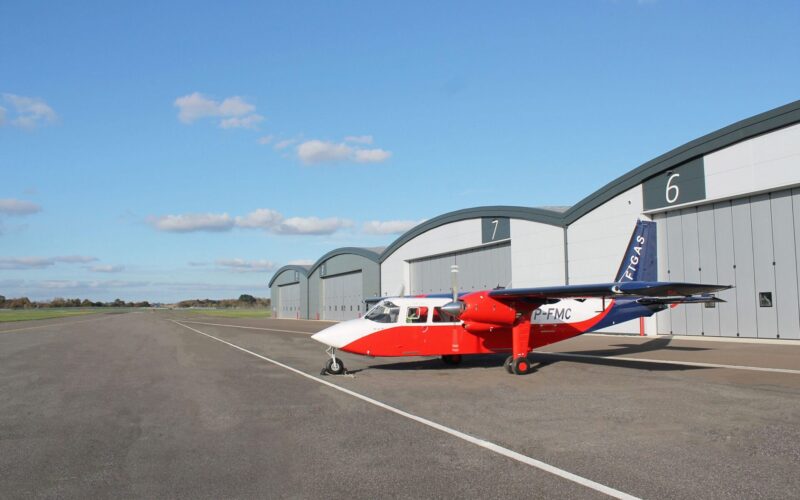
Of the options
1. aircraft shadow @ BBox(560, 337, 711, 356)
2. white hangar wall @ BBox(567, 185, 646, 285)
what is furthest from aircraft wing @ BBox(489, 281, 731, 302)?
white hangar wall @ BBox(567, 185, 646, 285)

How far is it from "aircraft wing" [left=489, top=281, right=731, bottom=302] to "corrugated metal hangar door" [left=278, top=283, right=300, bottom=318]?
7305 centimetres

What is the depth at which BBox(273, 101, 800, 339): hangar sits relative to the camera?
25.3m

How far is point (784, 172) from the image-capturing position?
81.6 ft

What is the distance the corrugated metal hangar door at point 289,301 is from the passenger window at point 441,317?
71.7 metres

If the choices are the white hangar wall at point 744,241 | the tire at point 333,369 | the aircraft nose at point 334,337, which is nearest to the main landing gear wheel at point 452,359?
the tire at point 333,369

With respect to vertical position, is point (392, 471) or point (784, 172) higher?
point (784, 172)

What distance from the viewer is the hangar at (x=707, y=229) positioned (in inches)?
997

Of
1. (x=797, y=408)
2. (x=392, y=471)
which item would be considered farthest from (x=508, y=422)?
(x=797, y=408)

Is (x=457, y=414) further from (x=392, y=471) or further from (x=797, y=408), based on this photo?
(x=797, y=408)

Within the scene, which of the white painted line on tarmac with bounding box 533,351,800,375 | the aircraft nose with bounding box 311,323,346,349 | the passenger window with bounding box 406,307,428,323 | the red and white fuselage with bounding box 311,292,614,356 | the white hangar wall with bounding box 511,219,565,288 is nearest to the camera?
the white painted line on tarmac with bounding box 533,351,800,375

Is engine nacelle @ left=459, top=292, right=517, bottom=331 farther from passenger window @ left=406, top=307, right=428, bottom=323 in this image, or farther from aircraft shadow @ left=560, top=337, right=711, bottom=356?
aircraft shadow @ left=560, top=337, right=711, bottom=356

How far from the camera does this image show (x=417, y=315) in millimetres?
17422

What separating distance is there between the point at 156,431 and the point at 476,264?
1430 inches

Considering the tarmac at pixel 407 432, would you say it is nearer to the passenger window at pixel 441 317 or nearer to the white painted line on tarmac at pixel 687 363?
the white painted line on tarmac at pixel 687 363
